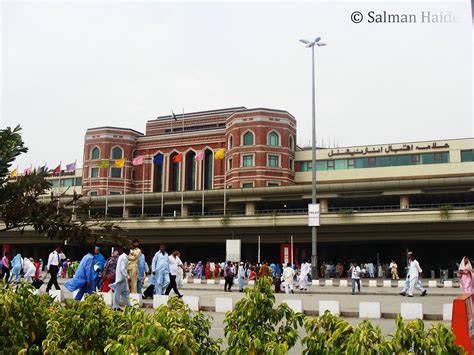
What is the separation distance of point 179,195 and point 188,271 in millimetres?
14894

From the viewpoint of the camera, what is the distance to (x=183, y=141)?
61031 mm

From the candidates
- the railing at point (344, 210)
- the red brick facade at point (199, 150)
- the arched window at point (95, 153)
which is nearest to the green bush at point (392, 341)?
the railing at point (344, 210)

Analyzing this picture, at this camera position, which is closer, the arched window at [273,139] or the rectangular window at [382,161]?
the rectangular window at [382,161]

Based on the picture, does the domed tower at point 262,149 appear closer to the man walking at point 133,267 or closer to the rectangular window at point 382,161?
the rectangular window at point 382,161

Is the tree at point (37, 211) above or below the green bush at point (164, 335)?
above

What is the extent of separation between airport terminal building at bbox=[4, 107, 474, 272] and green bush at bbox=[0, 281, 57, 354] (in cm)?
3244

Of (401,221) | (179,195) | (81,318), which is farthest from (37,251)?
(81,318)

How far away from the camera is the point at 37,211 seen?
4094 mm

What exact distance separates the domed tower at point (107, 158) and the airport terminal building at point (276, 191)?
4.9 inches

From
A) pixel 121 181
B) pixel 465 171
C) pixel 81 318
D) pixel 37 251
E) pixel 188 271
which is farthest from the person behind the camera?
pixel 121 181

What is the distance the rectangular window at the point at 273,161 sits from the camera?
51719mm

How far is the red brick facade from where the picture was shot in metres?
51.8

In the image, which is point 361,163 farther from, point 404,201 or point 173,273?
point 173,273

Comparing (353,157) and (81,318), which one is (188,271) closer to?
(353,157)
